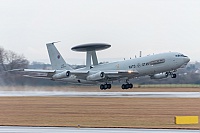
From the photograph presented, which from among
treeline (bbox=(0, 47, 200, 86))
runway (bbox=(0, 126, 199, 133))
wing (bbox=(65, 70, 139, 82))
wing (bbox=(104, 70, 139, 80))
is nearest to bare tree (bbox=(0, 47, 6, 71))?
treeline (bbox=(0, 47, 200, 86))

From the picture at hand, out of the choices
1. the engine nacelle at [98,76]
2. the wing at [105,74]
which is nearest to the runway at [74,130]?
the wing at [105,74]

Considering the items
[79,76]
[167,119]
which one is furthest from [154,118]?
[79,76]

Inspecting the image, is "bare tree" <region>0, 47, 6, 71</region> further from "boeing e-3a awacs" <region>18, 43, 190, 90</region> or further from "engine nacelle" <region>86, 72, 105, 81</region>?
"engine nacelle" <region>86, 72, 105, 81</region>

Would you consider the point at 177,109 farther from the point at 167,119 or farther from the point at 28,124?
the point at 28,124

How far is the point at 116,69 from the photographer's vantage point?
73.5m

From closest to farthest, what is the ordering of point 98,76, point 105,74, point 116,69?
point 98,76, point 105,74, point 116,69

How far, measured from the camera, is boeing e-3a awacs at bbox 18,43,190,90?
2680 inches

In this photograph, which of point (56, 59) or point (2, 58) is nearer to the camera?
point (56, 59)

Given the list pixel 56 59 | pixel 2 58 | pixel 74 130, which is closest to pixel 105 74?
pixel 56 59

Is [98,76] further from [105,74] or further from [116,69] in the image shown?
[116,69]

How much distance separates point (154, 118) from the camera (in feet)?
108

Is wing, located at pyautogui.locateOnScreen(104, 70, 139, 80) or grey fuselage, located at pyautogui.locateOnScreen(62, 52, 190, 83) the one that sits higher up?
grey fuselage, located at pyautogui.locateOnScreen(62, 52, 190, 83)

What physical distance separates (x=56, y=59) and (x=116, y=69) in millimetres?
12437

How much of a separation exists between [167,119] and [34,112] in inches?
390
